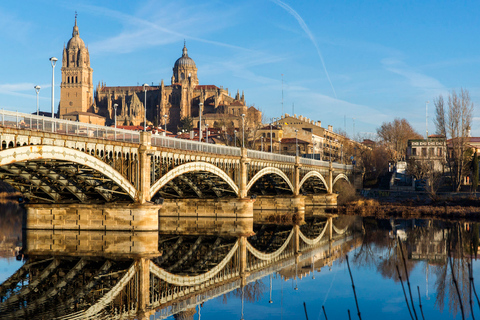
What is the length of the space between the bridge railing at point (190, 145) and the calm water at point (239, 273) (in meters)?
6.61

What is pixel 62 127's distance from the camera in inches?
Answer: 1286

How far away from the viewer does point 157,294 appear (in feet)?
75.1

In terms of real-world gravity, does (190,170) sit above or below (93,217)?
above

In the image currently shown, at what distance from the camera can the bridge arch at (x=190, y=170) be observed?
4110 cm

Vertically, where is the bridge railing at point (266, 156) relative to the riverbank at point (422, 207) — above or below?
above

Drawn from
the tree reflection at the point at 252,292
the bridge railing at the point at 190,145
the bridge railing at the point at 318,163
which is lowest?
the tree reflection at the point at 252,292

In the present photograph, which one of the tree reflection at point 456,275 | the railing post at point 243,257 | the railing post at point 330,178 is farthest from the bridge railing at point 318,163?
the railing post at point 243,257

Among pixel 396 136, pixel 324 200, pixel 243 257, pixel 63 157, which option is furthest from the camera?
pixel 396 136

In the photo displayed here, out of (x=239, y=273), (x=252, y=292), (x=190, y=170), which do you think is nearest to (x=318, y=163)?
(x=190, y=170)

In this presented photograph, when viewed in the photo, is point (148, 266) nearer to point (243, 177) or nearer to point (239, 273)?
point (239, 273)

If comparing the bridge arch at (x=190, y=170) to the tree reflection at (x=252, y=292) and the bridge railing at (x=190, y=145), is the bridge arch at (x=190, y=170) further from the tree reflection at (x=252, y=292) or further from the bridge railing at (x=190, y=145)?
the tree reflection at (x=252, y=292)

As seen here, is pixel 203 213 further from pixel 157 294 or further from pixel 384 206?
pixel 157 294

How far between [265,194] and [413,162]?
38.9 m

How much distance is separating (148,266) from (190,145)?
19.7 meters
